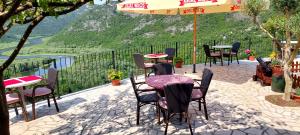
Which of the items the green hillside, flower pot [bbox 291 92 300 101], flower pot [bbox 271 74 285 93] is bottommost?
flower pot [bbox 291 92 300 101]

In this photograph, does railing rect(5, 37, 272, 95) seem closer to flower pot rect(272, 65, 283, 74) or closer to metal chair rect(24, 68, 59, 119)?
metal chair rect(24, 68, 59, 119)

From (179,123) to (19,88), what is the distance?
11.7 feet

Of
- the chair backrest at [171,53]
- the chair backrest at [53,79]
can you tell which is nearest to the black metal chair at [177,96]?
A: the chair backrest at [53,79]

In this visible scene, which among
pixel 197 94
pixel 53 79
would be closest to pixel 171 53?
pixel 197 94

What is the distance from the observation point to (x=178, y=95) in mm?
4570

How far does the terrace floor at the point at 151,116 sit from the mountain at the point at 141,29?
3406cm

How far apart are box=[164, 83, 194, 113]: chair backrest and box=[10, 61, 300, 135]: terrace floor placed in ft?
2.11

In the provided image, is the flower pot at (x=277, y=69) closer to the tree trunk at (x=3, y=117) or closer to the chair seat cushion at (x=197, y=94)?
the chair seat cushion at (x=197, y=94)

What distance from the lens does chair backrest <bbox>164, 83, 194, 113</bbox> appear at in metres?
4.52

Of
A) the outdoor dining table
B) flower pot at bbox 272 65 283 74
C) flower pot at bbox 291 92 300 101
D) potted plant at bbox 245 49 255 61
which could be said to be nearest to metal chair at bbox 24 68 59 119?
the outdoor dining table

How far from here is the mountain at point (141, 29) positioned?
173 ft

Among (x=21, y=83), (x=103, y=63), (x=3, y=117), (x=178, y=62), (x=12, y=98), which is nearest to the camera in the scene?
(x=3, y=117)

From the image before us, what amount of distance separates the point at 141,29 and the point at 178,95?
63.9 m

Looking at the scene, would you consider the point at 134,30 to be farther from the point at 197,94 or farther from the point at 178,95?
the point at 178,95
